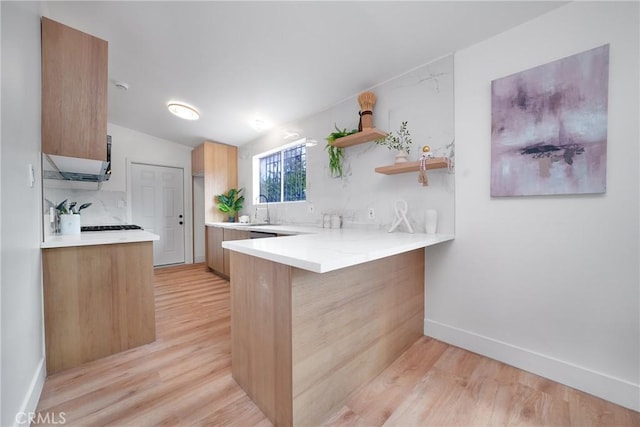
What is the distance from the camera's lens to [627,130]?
4.14ft

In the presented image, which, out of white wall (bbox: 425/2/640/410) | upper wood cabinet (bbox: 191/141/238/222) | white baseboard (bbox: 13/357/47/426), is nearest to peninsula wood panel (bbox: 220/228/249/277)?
upper wood cabinet (bbox: 191/141/238/222)

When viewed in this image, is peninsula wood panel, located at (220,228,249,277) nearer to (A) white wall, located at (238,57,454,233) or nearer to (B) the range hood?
(A) white wall, located at (238,57,454,233)

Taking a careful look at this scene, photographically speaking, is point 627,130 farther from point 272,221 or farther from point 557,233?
point 272,221

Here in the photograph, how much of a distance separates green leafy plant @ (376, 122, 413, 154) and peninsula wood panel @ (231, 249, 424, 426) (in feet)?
3.45

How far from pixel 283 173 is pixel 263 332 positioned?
2740 millimetres

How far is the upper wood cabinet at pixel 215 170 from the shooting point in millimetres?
4293

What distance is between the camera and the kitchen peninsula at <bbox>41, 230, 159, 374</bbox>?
1.58 m

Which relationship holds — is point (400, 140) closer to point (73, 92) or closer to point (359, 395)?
point (359, 395)

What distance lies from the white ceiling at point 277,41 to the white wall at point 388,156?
0.44 ft

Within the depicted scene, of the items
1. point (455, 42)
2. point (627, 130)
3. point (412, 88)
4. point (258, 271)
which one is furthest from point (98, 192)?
point (627, 130)

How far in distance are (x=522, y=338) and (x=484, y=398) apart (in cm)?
55

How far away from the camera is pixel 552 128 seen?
1456 millimetres

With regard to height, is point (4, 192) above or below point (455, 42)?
below

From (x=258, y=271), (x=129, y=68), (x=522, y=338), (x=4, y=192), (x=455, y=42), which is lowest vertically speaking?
(x=522, y=338)
